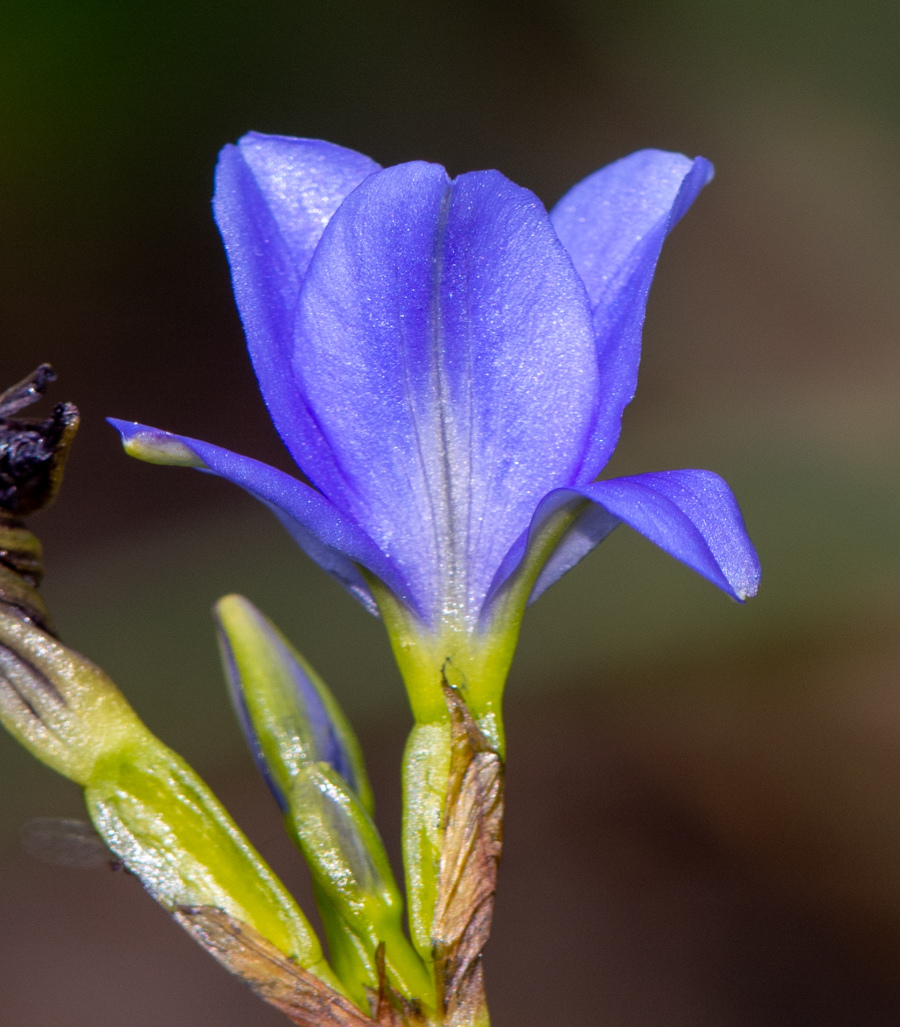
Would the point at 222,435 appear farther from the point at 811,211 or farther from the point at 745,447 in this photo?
the point at 811,211

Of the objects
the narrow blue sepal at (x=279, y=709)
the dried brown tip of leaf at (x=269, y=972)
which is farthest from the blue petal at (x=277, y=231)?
the dried brown tip of leaf at (x=269, y=972)

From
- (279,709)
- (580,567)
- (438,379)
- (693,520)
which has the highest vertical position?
(438,379)

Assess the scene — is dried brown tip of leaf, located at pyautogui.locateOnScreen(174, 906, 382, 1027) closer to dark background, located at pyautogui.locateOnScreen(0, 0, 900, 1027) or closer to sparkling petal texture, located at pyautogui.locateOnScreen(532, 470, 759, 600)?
sparkling petal texture, located at pyautogui.locateOnScreen(532, 470, 759, 600)

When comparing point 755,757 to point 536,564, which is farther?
point 755,757

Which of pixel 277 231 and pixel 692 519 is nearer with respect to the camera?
pixel 692 519

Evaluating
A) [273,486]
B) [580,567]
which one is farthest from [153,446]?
[580,567]

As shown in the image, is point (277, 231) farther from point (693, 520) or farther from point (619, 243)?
point (693, 520)

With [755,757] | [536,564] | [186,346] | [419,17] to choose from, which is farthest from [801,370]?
[536,564]

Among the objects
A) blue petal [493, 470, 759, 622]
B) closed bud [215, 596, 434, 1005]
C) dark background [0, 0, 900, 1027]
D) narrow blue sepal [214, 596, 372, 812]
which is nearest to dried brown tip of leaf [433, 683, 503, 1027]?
closed bud [215, 596, 434, 1005]
